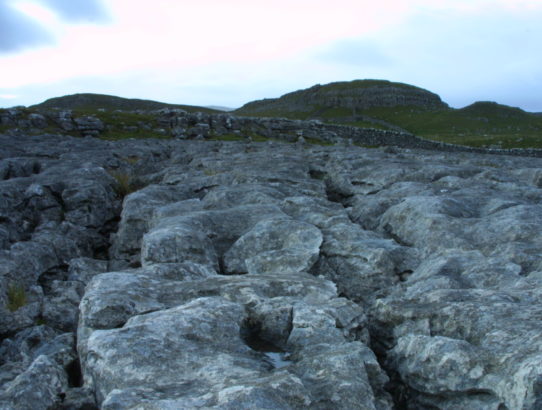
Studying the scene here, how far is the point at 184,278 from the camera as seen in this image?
10.3 meters

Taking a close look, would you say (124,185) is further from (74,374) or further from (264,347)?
(264,347)

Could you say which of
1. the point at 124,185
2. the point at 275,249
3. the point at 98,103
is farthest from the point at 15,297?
the point at 98,103

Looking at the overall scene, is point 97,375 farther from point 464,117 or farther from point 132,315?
point 464,117

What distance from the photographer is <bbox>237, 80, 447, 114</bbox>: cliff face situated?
6698 inches

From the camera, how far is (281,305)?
831cm

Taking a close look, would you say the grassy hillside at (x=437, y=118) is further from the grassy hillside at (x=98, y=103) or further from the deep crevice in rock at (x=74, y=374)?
the deep crevice in rock at (x=74, y=374)

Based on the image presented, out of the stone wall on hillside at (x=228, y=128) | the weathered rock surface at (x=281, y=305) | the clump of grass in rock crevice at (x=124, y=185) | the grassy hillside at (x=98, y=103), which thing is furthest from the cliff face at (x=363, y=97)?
the weathered rock surface at (x=281, y=305)

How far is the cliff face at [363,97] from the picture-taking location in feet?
558

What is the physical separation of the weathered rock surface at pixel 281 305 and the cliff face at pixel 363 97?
157m

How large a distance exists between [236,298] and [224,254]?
13.5 feet

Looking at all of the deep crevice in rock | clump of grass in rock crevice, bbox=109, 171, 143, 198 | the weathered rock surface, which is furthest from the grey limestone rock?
clump of grass in rock crevice, bbox=109, 171, 143, 198

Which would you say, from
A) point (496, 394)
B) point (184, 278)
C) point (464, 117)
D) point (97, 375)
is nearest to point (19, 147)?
point (184, 278)

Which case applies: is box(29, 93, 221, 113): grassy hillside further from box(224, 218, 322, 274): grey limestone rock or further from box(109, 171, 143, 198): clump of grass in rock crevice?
box(224, 218, 322, 274): grey limestone rock

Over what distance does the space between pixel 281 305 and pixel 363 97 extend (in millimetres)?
172477
